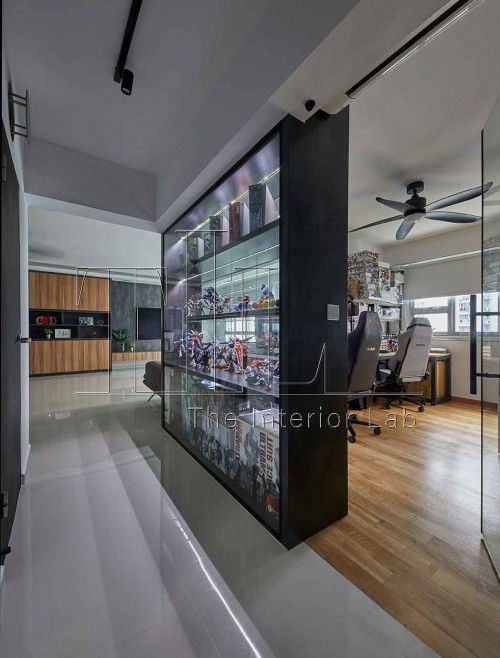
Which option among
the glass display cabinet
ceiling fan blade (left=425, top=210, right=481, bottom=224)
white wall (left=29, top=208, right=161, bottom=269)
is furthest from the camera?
white wall (left=29, top=208, right=161, bottom=269)

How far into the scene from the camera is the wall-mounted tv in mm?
7895

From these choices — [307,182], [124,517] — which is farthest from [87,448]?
[307,182]

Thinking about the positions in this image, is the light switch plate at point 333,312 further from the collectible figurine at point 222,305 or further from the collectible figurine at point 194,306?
the collectible figurine at point 194,306

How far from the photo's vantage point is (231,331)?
89.4 inches

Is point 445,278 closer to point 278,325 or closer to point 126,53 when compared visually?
point 278,325

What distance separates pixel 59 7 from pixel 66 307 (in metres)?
6.38

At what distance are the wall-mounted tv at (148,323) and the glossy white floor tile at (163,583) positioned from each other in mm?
5931

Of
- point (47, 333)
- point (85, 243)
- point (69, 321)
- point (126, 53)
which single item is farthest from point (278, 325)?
point (69, 321)

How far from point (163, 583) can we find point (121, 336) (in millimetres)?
7300

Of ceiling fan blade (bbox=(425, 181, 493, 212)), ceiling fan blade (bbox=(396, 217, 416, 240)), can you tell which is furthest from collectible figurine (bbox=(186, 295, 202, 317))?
ceiling fan blade (bbox=(425, 181, 493, 212))

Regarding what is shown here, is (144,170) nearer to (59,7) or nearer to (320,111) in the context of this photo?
(59,7)

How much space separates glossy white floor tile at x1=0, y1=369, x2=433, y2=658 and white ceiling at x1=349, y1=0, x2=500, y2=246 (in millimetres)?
2803

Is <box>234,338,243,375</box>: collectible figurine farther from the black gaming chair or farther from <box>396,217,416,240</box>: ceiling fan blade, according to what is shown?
<box>396,217,416,240</box>: ceiling fan blade

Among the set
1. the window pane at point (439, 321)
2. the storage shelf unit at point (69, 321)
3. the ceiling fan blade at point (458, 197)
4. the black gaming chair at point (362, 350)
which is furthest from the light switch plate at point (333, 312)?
the storage shelf unit at point (69, 321)
